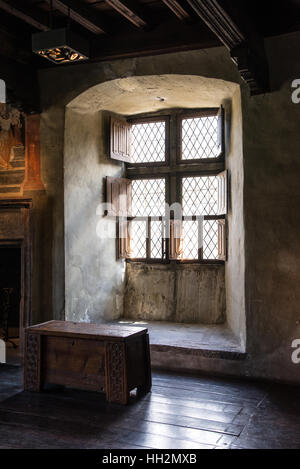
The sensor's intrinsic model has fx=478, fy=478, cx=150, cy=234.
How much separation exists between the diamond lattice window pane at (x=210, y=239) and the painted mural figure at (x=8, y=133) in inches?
114

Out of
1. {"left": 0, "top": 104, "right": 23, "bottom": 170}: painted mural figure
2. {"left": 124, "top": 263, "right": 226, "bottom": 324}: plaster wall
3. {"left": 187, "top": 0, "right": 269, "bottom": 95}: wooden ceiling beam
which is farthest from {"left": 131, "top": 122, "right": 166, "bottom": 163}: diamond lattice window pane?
{"left": 187, "top": 0, "right": 269, "bottom": 95}: wooden ceiling beam

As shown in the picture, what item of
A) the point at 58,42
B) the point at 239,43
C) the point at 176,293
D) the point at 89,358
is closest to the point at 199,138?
the point at 176,293

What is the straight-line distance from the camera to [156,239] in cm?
748

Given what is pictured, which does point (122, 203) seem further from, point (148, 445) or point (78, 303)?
point (148, 445)

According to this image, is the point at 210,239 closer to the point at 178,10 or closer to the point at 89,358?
the point at 89,358

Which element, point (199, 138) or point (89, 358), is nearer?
point (89, 358)

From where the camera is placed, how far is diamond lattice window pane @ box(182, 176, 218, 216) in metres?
7.14

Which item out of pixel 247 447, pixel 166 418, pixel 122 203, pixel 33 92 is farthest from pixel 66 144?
pixel 247 447

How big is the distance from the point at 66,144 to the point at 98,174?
86cm

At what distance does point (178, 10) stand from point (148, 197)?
3.08m

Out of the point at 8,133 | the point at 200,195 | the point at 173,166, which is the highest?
the point at 8,133

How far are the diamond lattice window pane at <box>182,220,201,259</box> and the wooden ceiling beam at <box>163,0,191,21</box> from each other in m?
2.92

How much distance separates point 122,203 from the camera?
24.2ft

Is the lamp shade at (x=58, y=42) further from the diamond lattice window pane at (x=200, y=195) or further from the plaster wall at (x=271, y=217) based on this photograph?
the diamond lattice window pane at (x=200, y=195)
